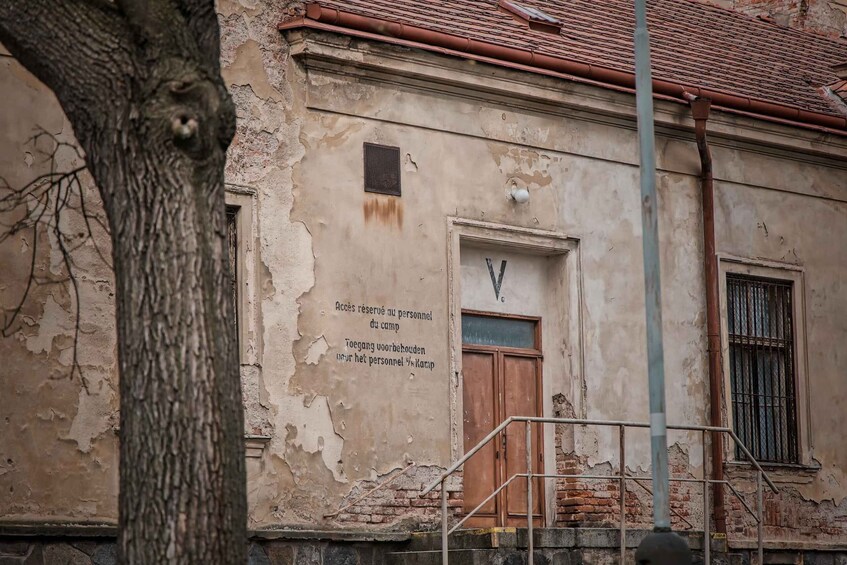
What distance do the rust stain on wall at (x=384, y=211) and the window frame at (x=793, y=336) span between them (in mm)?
4064

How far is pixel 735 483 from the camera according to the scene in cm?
1677

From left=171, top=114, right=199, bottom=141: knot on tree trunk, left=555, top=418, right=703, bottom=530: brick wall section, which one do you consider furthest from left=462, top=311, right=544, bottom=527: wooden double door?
left=171, top=114, right=199, bottom=141: knot on tree trunk

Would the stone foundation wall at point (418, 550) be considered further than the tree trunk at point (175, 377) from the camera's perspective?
Yes

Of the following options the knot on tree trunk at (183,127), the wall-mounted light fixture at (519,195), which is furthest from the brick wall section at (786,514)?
the knot on tree trunk at (183,127)

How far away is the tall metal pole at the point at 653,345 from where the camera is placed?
1129cm

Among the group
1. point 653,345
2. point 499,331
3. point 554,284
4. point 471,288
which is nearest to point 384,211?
point 471,288

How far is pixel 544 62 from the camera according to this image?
51.5 feet

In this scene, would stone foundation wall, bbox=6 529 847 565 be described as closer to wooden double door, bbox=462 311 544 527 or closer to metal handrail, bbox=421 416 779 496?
metal handrail, bbox=421 416 779 496

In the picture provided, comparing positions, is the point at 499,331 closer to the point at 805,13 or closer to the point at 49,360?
the point at 49,360

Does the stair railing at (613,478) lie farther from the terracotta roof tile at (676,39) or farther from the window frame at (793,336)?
the terracotta roof tile at (676,39)

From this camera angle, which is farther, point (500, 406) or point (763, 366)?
point (763, 366)

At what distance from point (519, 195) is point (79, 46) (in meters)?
7.81

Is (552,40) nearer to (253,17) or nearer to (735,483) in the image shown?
(253,17)

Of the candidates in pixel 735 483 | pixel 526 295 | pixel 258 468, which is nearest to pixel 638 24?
pixel 526 295
